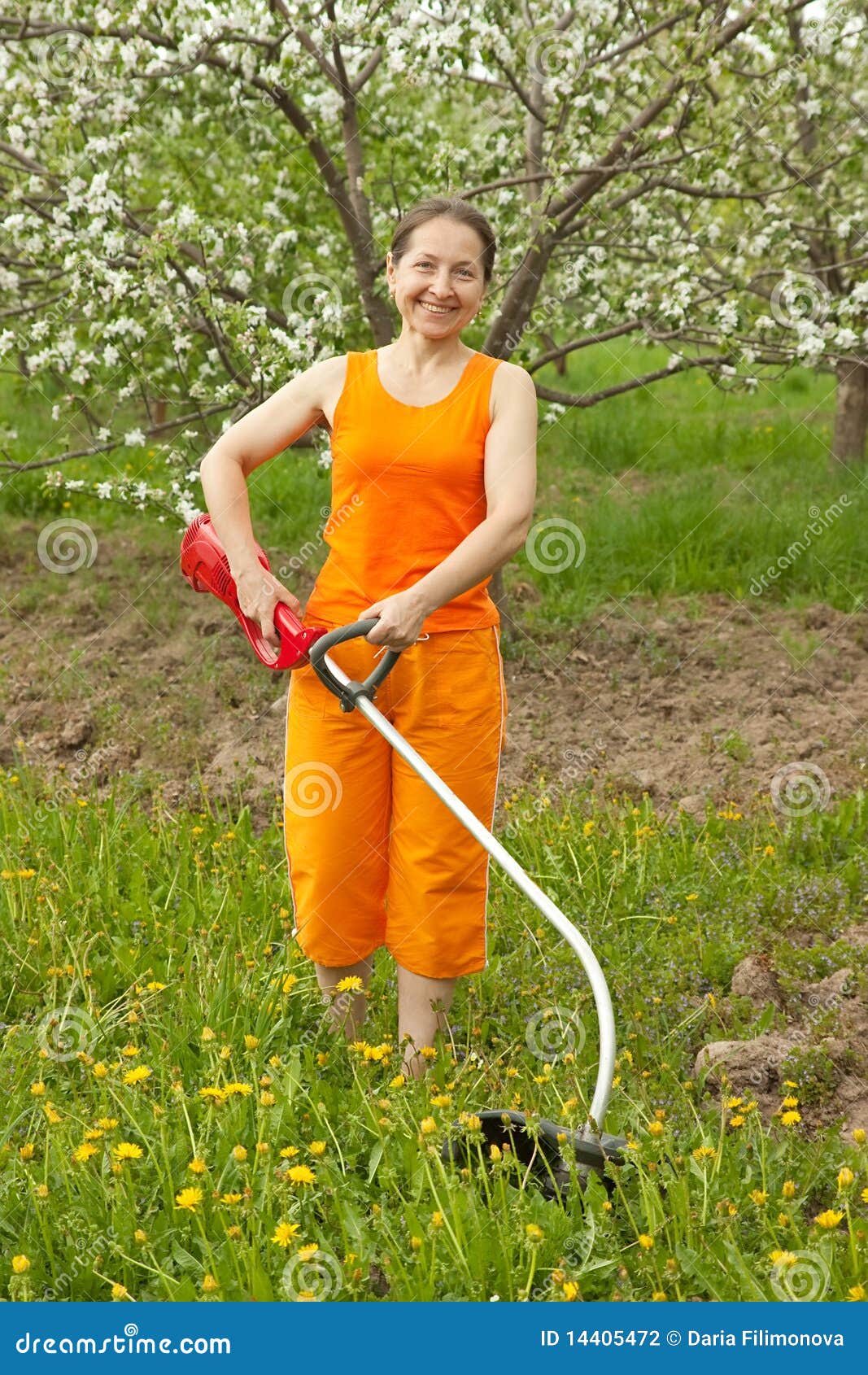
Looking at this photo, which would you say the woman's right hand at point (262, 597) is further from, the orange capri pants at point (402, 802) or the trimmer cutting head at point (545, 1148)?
the trimmer cutting head at point (545, 1148)

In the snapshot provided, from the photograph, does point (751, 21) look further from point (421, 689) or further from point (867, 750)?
point (421, 689)

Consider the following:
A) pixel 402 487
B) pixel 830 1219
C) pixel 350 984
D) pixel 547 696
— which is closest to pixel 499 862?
pixel 350 984

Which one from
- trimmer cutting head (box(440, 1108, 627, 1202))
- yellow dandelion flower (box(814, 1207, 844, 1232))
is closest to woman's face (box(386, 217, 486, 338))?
trimmer cutting head (box(440, 1108, 627, 1202))

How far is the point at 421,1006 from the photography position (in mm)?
3260

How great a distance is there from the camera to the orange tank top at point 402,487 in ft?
9.71

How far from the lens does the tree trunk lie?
7930 mm

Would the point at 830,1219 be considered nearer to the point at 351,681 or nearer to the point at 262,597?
the point at 351,681

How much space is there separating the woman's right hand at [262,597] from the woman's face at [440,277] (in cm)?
63

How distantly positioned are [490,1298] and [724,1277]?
408 mm

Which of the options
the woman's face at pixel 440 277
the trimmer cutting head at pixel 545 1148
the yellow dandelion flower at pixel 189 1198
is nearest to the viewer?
the yellow dandelion flower at pixel 189 1198

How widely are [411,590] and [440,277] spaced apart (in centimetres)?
67

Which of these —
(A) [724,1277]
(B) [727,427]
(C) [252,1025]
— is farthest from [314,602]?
(B) [727,427]

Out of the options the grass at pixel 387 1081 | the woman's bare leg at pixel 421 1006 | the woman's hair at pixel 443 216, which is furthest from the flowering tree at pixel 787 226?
the woman's bare leg at pixel 421 1006

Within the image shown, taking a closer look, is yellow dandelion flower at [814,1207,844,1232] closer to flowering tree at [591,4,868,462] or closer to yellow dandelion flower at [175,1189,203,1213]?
yellow dandelion flower at [175,1189,203,1213]
